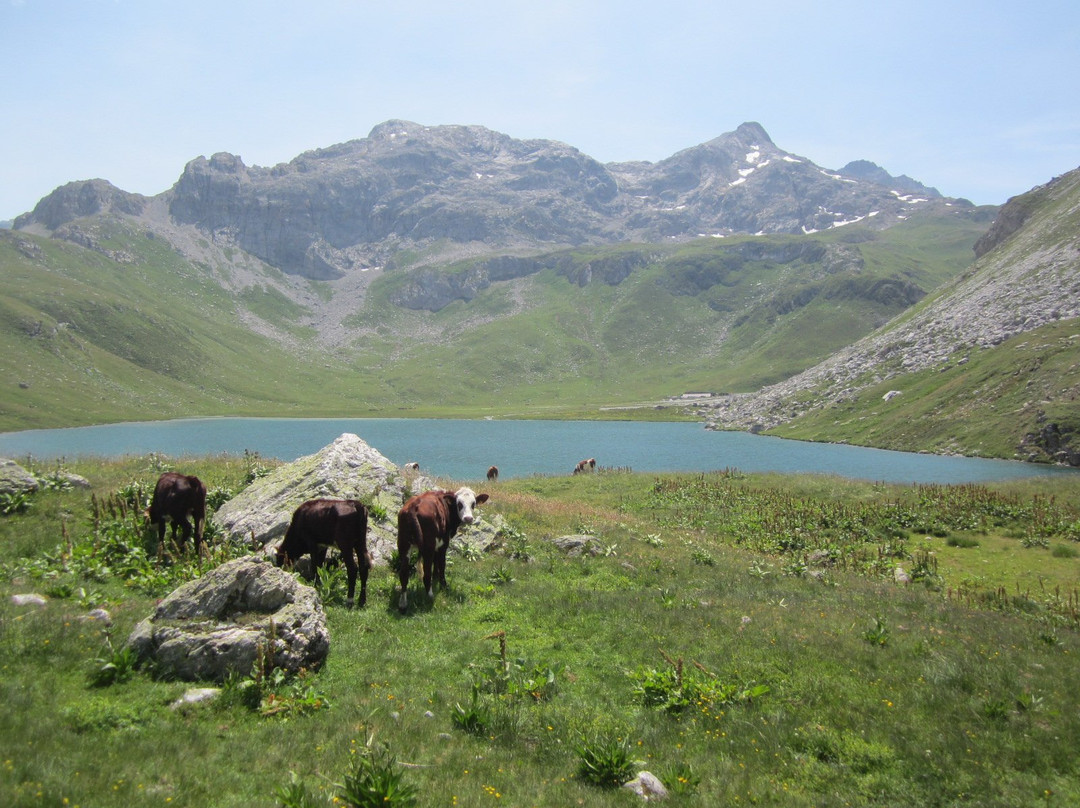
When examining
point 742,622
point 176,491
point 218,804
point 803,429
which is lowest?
point 803,429

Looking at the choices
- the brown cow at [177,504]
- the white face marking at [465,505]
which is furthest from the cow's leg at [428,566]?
the brown cow at [177,504]

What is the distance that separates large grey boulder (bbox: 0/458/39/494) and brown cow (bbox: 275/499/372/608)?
9508 millimetres

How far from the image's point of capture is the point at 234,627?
32.9 ft

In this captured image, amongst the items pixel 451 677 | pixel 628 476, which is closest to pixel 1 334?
pixel 628 476

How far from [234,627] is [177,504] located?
768cm

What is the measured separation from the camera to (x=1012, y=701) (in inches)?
400

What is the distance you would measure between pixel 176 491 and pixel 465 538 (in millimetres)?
9398

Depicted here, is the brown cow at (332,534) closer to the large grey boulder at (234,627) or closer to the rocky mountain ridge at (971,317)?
the large grey boulder at (234,627)

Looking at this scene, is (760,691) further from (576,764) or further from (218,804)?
(218,804)

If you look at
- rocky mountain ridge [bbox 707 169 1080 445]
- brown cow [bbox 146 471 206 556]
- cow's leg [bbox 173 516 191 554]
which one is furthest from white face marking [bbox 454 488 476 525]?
rocky mountain ridge [bbox 707 169 1080 445]

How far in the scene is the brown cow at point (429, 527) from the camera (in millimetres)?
14469

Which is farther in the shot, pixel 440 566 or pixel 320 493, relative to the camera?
pixel 320 493

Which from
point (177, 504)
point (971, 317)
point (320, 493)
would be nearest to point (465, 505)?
point (320, 493)

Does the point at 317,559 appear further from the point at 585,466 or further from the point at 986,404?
the point at 986,404
